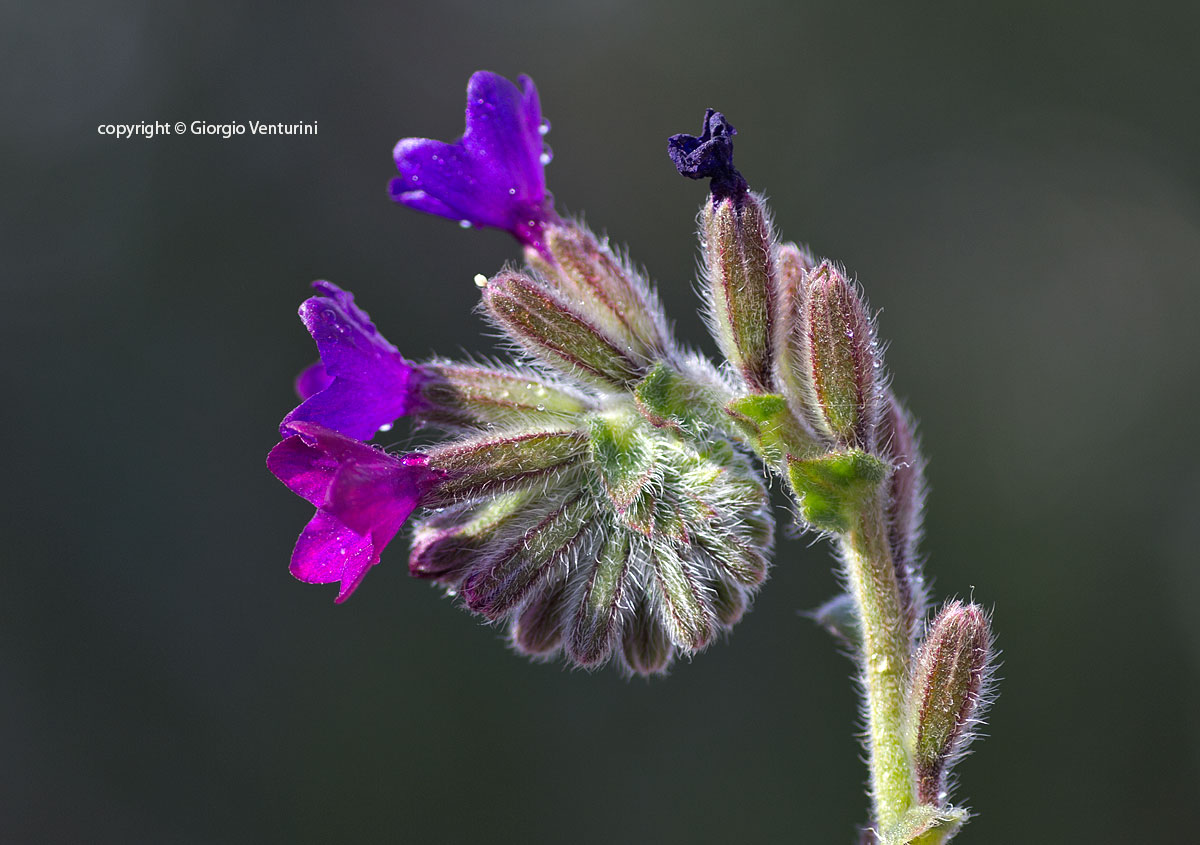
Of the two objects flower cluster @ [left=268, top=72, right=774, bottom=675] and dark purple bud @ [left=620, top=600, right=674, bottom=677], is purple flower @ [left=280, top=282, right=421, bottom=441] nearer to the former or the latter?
flower cluster @ [left=268, top=72, right=774, bottom=675]

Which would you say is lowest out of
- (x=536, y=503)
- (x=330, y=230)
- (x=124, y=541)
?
(x=536, y=503)

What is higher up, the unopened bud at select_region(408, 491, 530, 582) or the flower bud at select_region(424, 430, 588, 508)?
the flower bud at select_region(424, 430, 588, 508)

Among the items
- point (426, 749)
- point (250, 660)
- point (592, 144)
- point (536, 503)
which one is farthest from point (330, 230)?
point (536, 503)

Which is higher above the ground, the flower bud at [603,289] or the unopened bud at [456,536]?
the flower bud at [603,289]

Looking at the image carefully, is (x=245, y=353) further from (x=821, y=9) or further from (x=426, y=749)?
(x=821, y=9)

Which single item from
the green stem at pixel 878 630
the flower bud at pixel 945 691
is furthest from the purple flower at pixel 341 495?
the flower bud at pixel 945 691

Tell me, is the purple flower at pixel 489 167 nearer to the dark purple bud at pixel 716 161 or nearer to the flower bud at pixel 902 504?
the dark purple bud at pixel 716 161

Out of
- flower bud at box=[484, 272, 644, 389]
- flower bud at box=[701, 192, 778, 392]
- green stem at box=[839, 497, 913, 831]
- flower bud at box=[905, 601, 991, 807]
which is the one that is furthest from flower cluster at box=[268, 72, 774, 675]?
flower bud at box=[905, 601, 991, 807]
